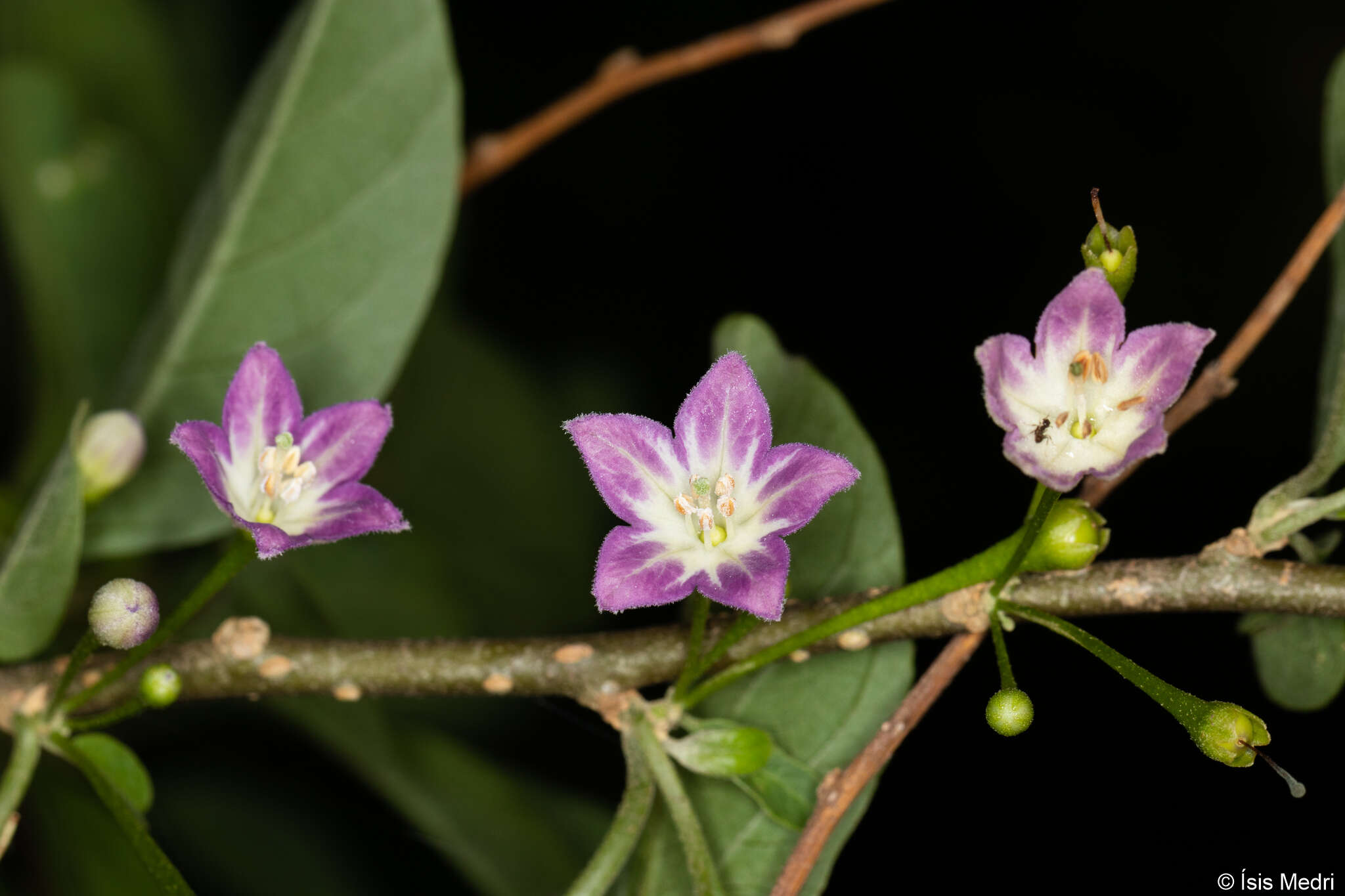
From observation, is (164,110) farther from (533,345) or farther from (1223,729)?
(1223,729)

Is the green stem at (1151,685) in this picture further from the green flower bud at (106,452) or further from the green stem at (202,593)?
the green flower bud at (106,452)

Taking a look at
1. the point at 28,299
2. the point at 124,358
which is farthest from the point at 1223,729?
the point at 28,299

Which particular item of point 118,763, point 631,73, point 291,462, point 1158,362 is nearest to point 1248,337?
point 1158,362

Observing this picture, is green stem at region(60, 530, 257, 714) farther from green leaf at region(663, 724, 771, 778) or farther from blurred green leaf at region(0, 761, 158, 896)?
blurred green leaf at region(0, 761, 158, 896)

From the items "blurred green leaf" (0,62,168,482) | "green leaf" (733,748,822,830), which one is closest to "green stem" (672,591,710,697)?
"green leaf" (733,748,822,830)

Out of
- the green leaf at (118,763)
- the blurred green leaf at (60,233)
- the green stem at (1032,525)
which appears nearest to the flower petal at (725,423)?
the green stem at (1032,525)
